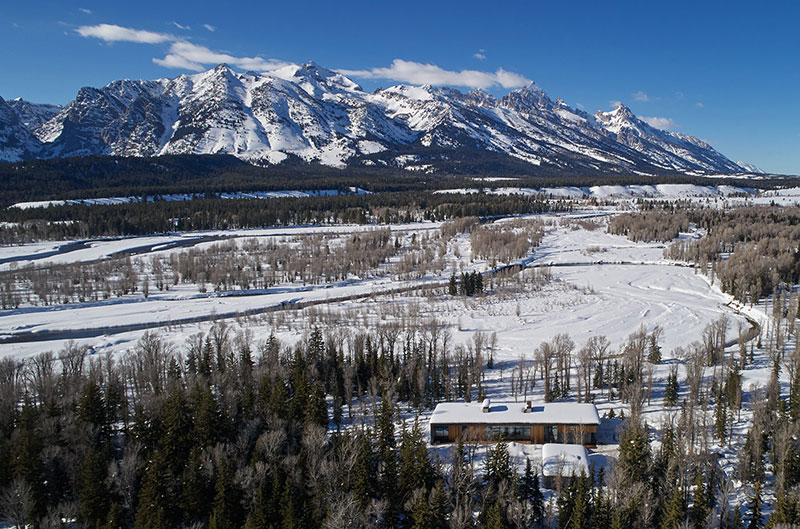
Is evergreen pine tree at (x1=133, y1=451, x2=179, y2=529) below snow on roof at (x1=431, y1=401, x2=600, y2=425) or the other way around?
below

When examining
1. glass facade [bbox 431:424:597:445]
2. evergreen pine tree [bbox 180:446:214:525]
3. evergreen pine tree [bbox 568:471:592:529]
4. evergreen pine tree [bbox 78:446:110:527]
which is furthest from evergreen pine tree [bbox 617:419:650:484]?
evergreen pine tree [bbox 78:446:110:527]

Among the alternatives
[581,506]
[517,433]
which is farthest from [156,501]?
[517,433]

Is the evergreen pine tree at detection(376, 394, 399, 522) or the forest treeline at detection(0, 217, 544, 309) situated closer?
the evergreen pine tree at detection(376, 394, 399, 522)

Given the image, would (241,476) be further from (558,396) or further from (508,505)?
(558,396)

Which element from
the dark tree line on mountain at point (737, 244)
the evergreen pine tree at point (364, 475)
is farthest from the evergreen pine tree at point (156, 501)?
the dark tree line on mountain at point (737, 244)

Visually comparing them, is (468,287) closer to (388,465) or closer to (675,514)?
(388,465)

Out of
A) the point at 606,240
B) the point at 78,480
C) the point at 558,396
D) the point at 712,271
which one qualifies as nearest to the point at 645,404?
the point at 558,396

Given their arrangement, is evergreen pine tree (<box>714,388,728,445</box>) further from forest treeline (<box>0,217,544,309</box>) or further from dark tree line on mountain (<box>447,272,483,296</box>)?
forest treeline (<box>0,217,544,309</box>)
